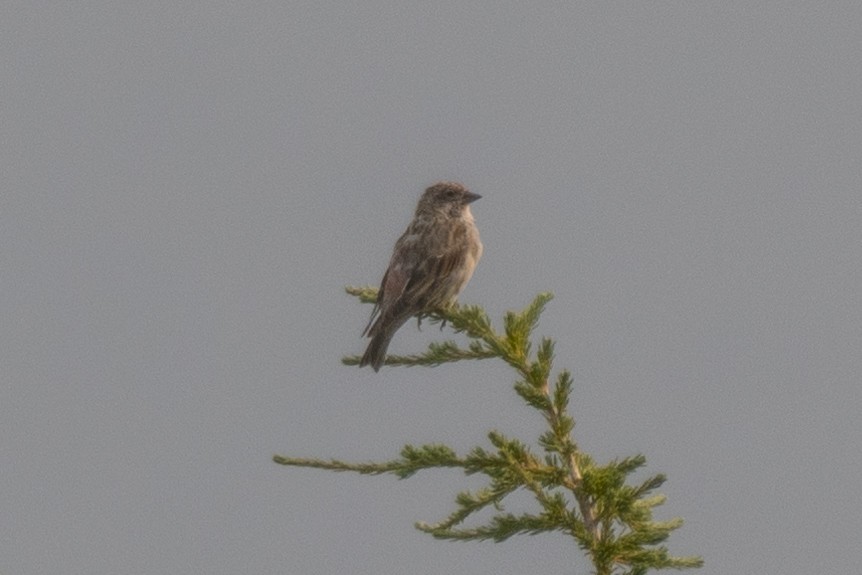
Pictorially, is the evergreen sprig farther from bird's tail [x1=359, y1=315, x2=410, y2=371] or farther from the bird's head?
the bird's head

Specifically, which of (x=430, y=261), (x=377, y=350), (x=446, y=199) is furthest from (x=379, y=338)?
(x=446, y=199)

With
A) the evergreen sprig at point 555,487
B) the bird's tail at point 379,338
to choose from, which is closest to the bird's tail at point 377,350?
the bird's tail at point 379,338

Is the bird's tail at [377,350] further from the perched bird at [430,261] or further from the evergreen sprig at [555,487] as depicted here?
the evergreen sprig at [555,487]

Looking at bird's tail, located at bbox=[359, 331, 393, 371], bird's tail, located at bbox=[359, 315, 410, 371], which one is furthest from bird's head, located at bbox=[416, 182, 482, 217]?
bird's tail, located at bbox=[359, 331, 393, 371]

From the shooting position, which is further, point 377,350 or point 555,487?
point 377,350

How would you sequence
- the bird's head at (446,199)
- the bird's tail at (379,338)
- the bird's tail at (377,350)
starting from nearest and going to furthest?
the bird's tail at (377,350), the bird's tail at (379,338), the bird's head at (446,199)

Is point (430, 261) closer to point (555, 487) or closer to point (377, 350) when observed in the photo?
point (377, 350)

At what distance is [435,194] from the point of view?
49.9ft

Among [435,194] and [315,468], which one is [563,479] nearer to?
[315,468]

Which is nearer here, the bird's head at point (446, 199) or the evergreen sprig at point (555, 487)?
the evergreen sprig at point (555, 487)

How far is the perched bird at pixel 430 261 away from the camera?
Result: 12500mm

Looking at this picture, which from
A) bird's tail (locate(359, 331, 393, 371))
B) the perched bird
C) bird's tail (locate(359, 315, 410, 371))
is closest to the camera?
bird's tail (locate(359, 331, 393, 371))

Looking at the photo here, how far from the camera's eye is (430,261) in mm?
13617

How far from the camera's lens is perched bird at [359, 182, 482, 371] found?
1250cm
